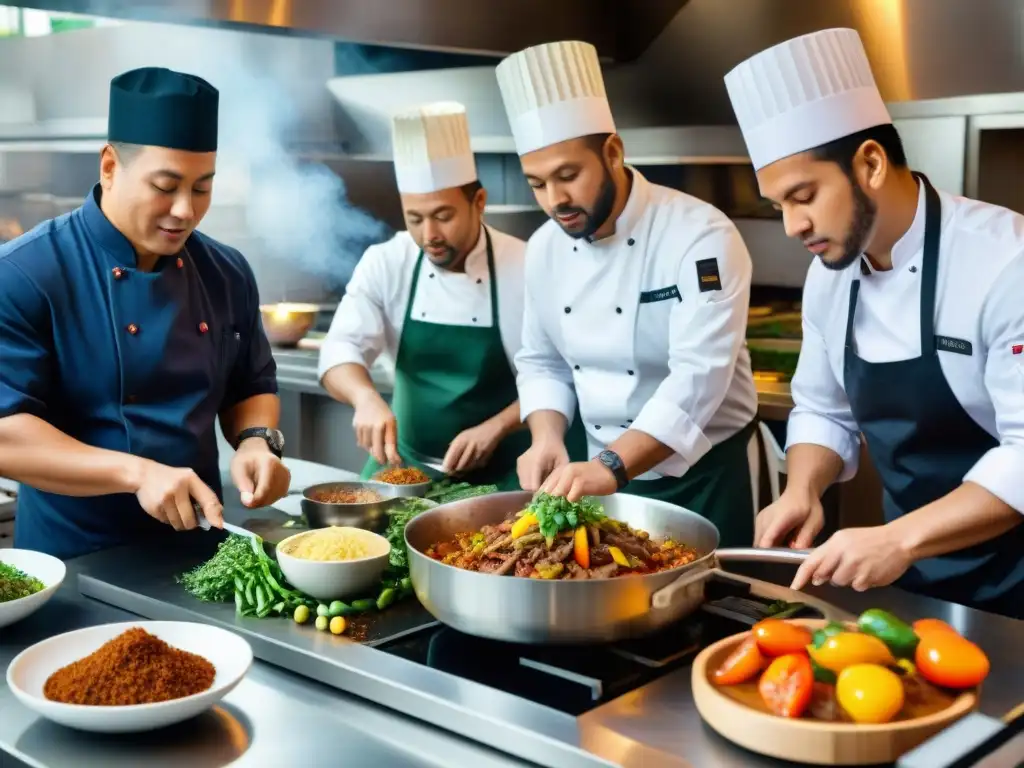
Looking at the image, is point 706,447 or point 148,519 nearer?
point 148,519

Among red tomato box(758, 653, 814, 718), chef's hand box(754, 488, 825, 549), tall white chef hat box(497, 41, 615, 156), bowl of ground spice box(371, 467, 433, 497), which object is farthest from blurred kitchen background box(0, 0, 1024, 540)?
red tomato box(758, 653, 814, 718)

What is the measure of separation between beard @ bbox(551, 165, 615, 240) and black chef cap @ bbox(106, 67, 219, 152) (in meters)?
0.91

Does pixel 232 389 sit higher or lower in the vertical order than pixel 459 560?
higher

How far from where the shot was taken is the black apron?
7.01 feet

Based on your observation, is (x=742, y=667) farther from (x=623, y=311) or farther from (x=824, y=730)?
(x=623, y=311)

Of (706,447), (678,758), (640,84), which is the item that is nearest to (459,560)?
(678,758)

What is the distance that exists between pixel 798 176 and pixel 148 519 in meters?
1.53

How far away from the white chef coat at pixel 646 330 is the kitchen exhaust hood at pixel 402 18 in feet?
1.80

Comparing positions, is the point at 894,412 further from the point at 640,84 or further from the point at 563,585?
the point at 640,84

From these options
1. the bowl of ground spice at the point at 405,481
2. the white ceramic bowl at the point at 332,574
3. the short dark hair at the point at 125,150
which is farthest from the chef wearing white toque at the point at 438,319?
the white ceramic bowl at the point at 332,574

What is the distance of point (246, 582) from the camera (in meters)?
1.93

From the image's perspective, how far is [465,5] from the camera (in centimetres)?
285

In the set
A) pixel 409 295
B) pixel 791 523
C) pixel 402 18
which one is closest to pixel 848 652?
pixel 791 523

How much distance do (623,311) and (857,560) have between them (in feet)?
4.23
